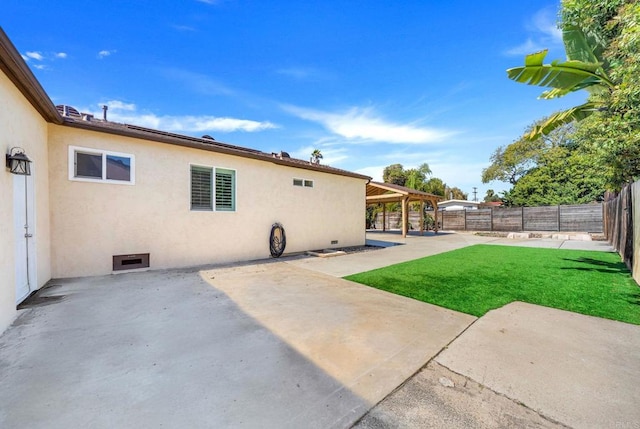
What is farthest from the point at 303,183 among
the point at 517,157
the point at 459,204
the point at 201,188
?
the point at 459,204

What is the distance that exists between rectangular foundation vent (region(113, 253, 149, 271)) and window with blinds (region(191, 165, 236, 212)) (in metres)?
1.78

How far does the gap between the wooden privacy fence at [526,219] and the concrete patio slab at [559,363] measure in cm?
2017

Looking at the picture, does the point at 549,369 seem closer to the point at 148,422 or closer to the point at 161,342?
the point at 148,422

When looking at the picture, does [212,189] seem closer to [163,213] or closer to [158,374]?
[163,213]

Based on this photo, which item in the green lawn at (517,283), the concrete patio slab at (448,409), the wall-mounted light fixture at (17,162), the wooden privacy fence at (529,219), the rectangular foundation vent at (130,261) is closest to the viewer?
the concrete patio slab at (448,409)

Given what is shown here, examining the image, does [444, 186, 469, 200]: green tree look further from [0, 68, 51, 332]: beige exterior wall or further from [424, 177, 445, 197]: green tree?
[0, 68, 51, 332]: beige exterior wall

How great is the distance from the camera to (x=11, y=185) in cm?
375

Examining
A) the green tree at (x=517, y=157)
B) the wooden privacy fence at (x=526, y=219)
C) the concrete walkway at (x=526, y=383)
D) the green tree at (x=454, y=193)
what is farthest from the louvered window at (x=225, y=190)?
the green tree at (x=454, y=193)

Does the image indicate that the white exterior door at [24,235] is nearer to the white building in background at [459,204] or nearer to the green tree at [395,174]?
the green tree at [395,174]

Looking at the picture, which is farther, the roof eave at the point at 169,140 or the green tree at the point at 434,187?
the green tree at the point at 434,187

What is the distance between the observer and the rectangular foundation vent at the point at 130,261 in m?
6.26

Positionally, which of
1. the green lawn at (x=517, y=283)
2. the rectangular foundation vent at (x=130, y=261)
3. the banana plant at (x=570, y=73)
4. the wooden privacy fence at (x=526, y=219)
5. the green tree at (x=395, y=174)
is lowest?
the green lawn at (x=517, y=283)

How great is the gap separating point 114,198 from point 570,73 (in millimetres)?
10350

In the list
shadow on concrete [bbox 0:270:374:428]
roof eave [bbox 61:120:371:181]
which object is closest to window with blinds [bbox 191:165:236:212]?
roof eave [bbox 61:120:371:181]
